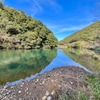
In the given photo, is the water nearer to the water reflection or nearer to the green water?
the green water

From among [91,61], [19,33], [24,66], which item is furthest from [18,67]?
[19,33]

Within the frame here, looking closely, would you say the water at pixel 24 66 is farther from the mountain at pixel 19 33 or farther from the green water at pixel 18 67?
the mountain at pixel 19 33

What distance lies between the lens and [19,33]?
4091cm

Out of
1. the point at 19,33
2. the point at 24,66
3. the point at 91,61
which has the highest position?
the point at 19,33

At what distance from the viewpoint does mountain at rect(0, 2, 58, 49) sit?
35688 mm

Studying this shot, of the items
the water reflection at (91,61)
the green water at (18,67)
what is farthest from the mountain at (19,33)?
the water reflection at (91,61)

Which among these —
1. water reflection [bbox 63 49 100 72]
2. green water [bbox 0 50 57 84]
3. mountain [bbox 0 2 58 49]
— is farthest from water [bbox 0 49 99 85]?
mountain [bbox 0 2 58 49]

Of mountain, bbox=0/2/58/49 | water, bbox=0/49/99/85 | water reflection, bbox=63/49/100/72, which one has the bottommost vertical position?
water, bbox=0/49/99/85

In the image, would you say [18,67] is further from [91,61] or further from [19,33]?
[19,33]

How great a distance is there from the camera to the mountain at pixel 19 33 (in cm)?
3569

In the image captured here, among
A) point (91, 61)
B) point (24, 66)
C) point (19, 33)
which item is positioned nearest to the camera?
point (91, 61)

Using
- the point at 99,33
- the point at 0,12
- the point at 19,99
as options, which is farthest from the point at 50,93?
the point at 0,12

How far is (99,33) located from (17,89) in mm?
3233

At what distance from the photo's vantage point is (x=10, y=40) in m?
35.5
